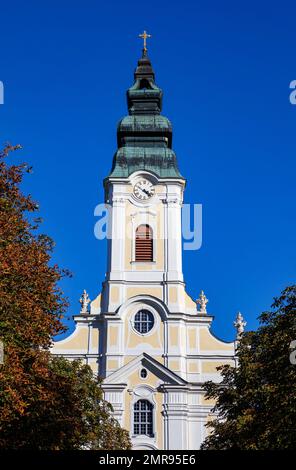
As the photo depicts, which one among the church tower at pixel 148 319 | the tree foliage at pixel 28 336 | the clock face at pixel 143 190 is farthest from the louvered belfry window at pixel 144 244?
the tree foliage at pixel 28 336

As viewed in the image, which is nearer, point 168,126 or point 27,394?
point 27,394

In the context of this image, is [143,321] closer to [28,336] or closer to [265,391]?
[265,391]

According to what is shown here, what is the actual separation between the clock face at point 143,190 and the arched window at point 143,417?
1230 centimetres

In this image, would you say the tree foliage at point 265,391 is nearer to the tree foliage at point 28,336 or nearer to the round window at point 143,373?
the tree foliage at point 28,336

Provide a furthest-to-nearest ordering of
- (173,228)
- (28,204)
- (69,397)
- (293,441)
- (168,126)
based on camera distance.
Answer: (168,126)
(173,228)
(69,397)
(28,204)
(293,441)

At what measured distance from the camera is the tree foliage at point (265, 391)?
1862 centimetres

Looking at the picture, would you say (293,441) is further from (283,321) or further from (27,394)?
(27,394)

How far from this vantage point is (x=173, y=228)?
4494 centimetres

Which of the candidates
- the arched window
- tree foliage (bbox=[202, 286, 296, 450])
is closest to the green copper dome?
the arched window

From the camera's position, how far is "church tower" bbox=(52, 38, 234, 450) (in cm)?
4041

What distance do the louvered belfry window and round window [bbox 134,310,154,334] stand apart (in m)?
3.39

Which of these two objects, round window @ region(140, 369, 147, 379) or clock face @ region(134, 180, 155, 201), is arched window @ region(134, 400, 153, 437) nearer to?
round window @ region(140, 369, 147, 379)
